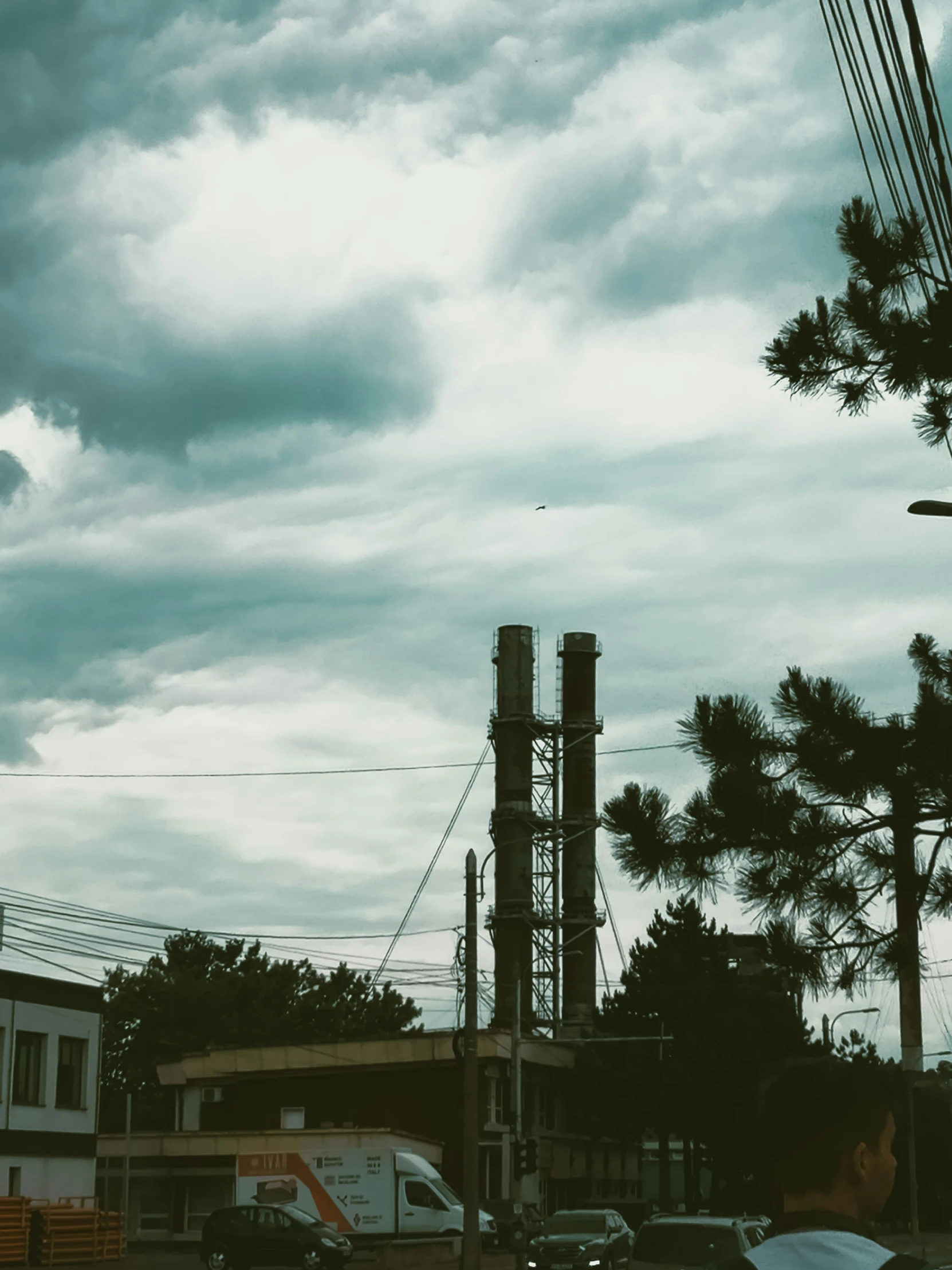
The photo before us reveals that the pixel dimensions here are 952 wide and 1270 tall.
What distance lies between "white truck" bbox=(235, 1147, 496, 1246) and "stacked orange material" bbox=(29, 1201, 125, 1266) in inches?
132

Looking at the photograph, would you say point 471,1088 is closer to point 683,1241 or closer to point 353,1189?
point 683,1241

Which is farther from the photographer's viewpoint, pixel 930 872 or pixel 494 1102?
pixel 494 1102

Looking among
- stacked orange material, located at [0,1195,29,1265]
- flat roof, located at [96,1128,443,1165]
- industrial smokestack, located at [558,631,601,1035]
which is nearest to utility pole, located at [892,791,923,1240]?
stacked orange material, located at [0,1195,29,1265]

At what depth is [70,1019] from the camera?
47.3 m

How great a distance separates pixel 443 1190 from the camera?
4525 cm

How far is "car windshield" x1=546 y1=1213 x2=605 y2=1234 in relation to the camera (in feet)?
118

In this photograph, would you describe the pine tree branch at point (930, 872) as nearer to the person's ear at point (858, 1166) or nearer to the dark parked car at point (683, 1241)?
the person's ear at point (858, 1166)

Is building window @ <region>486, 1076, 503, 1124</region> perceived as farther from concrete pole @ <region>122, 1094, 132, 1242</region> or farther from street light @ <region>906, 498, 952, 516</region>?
street light @ <region>906, 498, 952, 516</region>

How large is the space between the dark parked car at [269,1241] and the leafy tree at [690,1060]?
1082 inches

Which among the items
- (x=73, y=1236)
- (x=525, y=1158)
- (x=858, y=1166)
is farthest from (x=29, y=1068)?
(x=858, y=1166)

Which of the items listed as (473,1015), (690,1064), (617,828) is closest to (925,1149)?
(690,1064)

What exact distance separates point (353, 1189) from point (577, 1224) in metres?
8.73

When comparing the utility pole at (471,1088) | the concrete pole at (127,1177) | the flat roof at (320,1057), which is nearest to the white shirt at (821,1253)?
the utility pole at (471,1088)

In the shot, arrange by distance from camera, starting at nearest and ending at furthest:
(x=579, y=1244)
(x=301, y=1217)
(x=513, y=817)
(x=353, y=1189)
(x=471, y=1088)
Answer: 1. (x=471, y=1088)
2. (x=579, y=1244)
3. (x=301, y=1217)
4. (x=353, y=1189)
5. (x=513, y=817)
